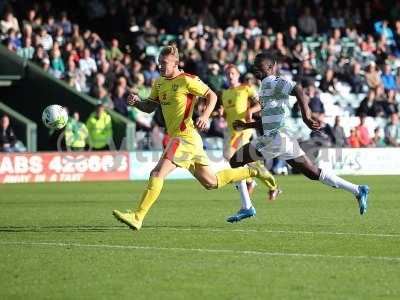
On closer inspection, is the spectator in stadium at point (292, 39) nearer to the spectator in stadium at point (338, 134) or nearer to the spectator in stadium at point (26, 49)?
the spectator in stadium at point (338, 134)

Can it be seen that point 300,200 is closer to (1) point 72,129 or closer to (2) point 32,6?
(1) point 72,129

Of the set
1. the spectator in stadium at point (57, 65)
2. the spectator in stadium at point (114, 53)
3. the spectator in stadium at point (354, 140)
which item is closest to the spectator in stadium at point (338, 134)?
the spectator in stadium at point (354, 140)

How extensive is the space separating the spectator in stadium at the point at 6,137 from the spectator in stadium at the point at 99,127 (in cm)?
200

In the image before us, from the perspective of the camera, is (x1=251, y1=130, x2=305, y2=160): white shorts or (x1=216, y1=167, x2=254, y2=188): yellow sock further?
(x1=251, y1=130, x2=305, y2=160): white shorts

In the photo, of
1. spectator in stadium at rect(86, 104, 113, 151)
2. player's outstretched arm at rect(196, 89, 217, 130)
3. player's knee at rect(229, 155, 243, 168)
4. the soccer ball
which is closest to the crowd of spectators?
spectator in stadium at rect(86, 104, 113, 151)

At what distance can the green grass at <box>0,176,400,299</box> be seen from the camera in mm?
8477

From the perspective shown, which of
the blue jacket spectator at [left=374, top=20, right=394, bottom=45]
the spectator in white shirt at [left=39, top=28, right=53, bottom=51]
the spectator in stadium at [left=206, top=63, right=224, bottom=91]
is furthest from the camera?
the blue jacket spectator at [left=374, top=20, right=394, bottom=45]

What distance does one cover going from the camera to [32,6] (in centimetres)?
3164

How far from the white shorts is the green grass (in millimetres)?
879

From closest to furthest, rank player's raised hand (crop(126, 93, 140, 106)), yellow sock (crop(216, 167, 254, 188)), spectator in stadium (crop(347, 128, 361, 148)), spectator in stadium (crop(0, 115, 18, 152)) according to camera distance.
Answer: player's raised hand (crop(126, 93, 140, 106)) → yellow sock (crop(216, 167, 254, 188)) → spectator in stadium (crop(0, 115, 18, 152)) → spectator in stadium (crop(347, 128, 361, 148))

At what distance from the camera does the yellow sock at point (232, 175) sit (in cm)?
1324

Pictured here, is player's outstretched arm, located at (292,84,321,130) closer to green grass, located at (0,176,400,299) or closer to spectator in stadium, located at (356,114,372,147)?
green grass, located at (0,176,400,299)

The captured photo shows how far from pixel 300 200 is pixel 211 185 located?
5.89 meters

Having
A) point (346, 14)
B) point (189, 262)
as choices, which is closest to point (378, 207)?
point (189, 262)
